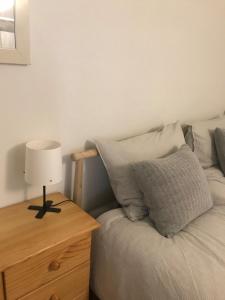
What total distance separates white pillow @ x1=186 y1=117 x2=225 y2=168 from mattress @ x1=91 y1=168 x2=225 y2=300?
544 mm

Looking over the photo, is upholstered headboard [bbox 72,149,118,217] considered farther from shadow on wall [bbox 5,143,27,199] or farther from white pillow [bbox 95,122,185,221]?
shadow on wall [bbox 5,143,27,199]

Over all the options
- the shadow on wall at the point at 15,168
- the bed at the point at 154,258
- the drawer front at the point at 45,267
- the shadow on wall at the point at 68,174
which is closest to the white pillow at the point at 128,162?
the bed at the point at 154,258

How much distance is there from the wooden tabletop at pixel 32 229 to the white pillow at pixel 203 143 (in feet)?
3.37

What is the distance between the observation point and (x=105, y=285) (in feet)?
4.31

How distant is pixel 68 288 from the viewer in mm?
1228

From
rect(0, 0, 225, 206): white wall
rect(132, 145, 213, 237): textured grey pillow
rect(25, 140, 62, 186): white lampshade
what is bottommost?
rect(132, 145, 213, 237): textured grey pillow

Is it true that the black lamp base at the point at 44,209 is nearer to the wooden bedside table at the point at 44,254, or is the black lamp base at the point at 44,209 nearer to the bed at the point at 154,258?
the wooden bedside table at the point at 44,254

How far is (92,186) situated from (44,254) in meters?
0.66

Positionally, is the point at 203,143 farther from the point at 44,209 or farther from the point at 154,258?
the point at 44,209

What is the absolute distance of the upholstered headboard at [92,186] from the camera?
1.48m

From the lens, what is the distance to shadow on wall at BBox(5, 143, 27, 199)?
51.1 inches

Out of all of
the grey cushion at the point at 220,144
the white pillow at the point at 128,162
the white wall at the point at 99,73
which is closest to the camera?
the white wall at the point at 99,73

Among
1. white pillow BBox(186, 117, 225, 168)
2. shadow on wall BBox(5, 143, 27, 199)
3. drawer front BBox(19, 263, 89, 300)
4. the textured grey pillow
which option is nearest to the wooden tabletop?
shadow on wall BBox(5, 143, 27, 199)

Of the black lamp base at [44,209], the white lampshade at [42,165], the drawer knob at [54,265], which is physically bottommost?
the drawer knob at [54,265]
